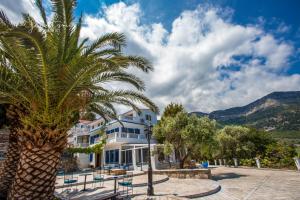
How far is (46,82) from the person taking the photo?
4770mm

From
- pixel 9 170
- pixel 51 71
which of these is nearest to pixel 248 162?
pixel 9 170

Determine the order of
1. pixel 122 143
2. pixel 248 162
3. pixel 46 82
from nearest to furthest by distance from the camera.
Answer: pixel 46 82
pixel 122 143
pixel 248 162

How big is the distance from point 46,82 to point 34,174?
252 centimetres

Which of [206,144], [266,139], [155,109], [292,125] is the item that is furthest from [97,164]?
[292,125]

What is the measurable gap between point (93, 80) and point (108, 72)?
56 centimetres

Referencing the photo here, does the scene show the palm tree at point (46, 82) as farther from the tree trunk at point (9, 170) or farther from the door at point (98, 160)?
the door at point (98, 160)

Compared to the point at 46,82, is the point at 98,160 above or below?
below

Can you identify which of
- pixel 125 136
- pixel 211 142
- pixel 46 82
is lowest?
pixel 211 142

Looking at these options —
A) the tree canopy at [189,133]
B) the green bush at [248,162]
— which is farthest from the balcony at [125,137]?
the green bush at [248,162]

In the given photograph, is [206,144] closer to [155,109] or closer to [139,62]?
[155,109]

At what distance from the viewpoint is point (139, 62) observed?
635 centimetres

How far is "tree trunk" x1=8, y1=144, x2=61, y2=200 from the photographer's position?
4.76 m

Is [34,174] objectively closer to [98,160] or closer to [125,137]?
[125,137]

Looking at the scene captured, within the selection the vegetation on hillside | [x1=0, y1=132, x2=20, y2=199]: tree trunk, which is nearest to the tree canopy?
the vegetation on hillside
